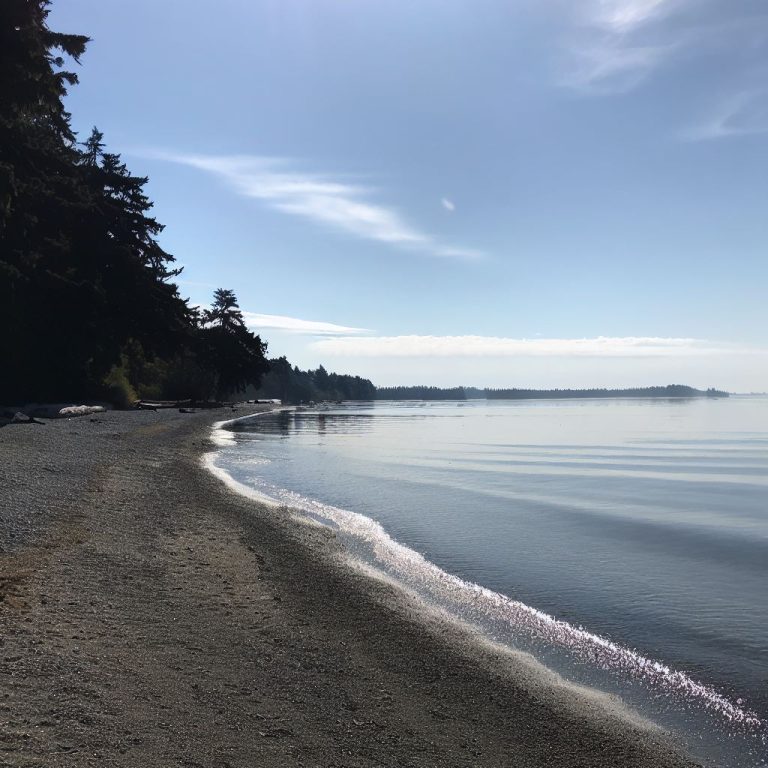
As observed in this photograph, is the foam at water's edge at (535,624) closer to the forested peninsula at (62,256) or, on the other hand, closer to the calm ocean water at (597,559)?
the calm ocean water at (597,559)

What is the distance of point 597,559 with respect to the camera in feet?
38.6

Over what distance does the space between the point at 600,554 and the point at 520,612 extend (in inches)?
170

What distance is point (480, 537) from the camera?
13.4 m

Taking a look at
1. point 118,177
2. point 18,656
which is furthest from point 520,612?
point 118,177

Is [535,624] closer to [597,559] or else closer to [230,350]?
[597,559]

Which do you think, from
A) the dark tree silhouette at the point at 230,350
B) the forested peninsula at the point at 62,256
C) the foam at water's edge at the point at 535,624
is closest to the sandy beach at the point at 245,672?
the foam at water's edge at the point at 535,624

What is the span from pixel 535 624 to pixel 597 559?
4221 mm

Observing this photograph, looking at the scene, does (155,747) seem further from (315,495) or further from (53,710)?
(315,495)

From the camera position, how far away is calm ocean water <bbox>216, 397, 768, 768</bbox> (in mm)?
6477

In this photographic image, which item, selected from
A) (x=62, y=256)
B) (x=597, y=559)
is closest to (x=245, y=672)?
(x=597, y=559)

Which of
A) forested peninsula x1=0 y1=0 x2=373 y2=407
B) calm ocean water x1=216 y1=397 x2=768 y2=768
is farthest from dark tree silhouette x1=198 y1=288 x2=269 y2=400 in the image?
calm ocean water x1=216 y1=397 x2=768 y2=768

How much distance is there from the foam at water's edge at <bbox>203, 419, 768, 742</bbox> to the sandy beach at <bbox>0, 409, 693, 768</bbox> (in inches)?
33.2

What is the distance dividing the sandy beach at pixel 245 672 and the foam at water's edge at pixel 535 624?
33.2 inches

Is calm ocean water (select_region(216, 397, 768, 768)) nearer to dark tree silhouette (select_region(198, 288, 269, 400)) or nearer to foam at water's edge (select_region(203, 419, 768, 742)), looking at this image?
foam at water's edge (select_region(203, 419, 768, 742))
